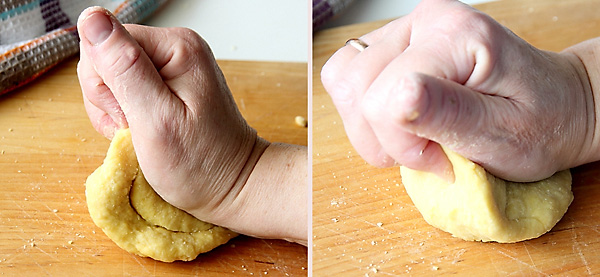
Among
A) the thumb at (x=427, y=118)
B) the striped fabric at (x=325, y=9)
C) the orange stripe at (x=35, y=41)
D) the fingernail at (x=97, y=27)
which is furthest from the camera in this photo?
the striped fabric at (x=325, y=9)

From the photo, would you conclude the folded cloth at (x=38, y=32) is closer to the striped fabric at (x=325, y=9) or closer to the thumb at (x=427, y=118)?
the striped fabric at (x=325, y=9)

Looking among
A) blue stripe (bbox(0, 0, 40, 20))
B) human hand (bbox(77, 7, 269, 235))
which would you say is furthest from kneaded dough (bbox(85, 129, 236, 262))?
→ blue stripe (bbox(0, 0, 40, 20))

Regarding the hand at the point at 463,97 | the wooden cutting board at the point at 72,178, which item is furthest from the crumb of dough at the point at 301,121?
the hand at the point at 463,97

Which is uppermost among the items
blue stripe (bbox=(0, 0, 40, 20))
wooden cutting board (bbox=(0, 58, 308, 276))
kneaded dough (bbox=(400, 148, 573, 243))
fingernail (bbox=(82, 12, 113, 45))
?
fingernail (bbox=(82, 12, 113, 45))

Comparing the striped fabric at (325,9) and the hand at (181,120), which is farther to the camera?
the striped fabric at (325,9)

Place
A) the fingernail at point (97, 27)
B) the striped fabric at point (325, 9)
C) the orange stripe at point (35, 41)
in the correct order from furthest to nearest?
1. the striped fabric at point (325, 9)
2. the orange stripe at point (35, 41)
3. the fingernail at point (97, 27)

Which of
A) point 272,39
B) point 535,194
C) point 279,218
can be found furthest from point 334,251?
point 272,39

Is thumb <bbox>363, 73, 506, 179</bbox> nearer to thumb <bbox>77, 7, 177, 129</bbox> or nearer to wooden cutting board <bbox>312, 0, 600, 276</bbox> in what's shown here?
wooden cutting board <bbox>312, 0, 600, 276</bbox>
